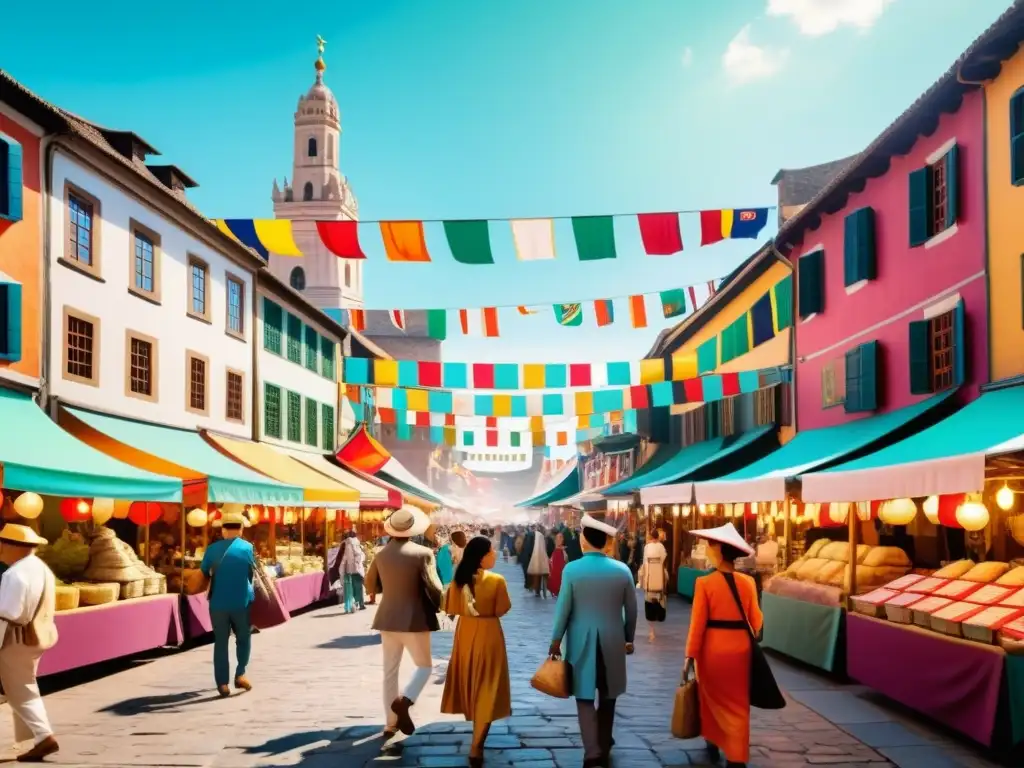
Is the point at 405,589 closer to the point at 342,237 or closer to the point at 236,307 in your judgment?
the point at 342,237

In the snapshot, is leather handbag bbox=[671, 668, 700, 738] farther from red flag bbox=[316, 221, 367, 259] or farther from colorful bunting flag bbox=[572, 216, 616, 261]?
red flag bbox=[316, 221, 367, 259]

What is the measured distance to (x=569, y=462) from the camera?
276 feet

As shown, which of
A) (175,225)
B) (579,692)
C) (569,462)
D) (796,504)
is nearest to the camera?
(579,692)

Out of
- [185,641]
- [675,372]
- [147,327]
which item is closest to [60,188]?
[147,327]

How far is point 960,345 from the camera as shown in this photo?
14.0 metres

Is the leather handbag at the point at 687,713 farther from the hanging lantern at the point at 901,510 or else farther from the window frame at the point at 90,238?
the window frame at the point at 90,238

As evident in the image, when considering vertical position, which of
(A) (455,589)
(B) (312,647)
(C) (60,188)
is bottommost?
(B) (312,647)

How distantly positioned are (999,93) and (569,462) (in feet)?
235

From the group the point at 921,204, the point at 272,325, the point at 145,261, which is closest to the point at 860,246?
the point at 921,204

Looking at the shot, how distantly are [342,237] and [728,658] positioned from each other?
45.2 ft

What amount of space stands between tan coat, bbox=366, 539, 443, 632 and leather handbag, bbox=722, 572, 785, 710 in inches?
95.2

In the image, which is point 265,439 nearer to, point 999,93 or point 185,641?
point 185,641

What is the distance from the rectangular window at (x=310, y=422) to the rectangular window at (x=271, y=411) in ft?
9.11

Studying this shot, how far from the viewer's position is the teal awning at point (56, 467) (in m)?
11.3
